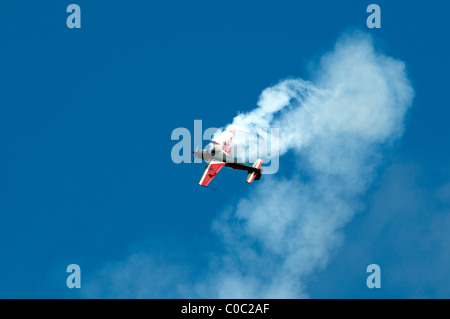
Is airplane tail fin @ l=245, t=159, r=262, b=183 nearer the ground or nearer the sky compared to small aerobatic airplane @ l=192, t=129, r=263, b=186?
nearer the ground

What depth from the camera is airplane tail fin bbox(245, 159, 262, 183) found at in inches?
4117

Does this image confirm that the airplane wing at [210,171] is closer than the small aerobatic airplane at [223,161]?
Yes

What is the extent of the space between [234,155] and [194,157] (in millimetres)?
5704

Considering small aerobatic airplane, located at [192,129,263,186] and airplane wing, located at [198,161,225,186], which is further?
small aerobatic airplane, located at [192,129,263,186]

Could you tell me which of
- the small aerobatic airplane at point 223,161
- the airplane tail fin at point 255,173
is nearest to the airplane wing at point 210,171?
the small aerobatic airplane at point 223,161

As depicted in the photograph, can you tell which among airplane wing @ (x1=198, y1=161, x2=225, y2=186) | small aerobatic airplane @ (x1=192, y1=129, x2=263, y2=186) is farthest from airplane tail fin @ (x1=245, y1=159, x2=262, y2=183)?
airplane wing @ (x1=198, y1=161, x2=225, y2=186)

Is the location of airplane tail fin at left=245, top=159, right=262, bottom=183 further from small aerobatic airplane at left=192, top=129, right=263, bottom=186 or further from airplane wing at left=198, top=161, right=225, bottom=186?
airplane wing at left=198, top=161, right=225, bottom=186

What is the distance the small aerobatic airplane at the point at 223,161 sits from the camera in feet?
343

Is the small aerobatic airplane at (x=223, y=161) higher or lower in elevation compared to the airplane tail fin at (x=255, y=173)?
higher

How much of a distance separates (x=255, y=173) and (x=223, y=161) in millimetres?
4835

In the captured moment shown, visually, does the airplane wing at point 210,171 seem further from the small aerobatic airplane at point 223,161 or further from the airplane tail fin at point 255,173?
the airplane tail fin at point 255,173

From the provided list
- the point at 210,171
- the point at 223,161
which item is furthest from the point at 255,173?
the point at 210,171
